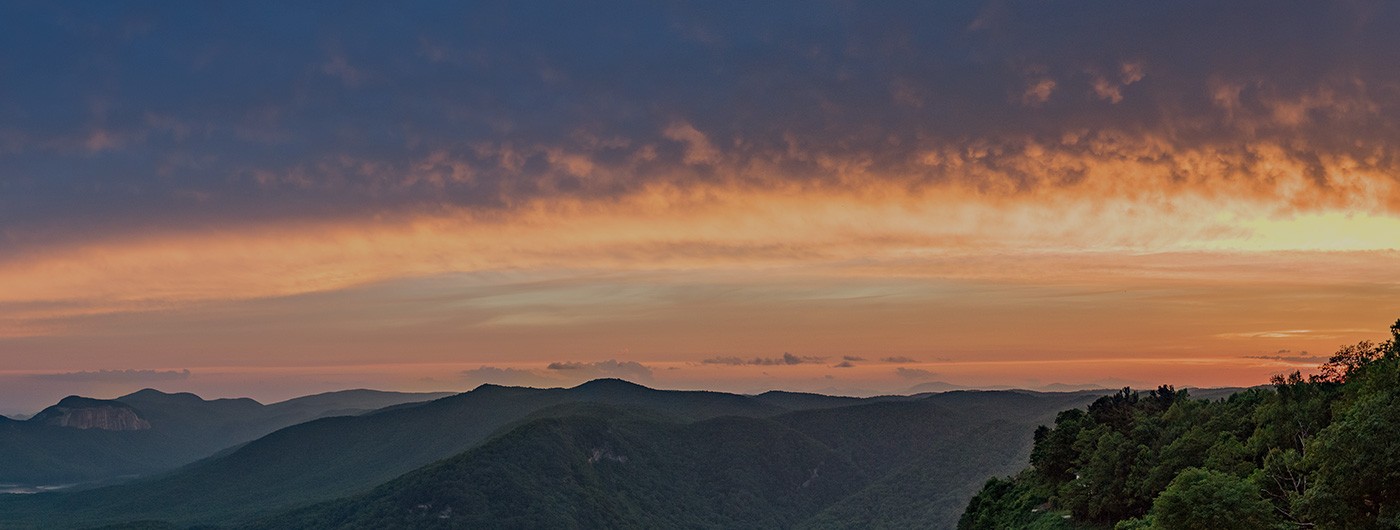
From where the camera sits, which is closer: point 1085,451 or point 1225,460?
point 1225,460

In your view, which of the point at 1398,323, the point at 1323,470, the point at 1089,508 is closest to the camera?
the point at 1323,470

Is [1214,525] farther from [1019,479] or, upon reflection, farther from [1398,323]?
[1019,479]

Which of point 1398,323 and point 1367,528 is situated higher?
point 1398,323

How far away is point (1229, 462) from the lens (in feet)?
315

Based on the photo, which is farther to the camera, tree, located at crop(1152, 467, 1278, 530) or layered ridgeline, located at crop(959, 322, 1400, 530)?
tree, located at crop(1152, 467, 1278, 530)

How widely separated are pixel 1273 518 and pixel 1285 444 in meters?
29.2

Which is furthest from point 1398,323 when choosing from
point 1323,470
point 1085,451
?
point 1085,451

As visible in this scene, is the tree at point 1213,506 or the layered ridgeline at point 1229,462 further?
the tree at point 1213,506

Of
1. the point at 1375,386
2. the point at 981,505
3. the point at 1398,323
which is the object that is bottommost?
the point at 981,505

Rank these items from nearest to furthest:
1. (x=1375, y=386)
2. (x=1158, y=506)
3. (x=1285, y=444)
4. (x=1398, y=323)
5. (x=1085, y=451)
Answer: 1. (x=1158, y=506)
2. (x=1375, y=386)
3. (x=1398, y=323)
4. (x=1285, y=444)
5. (x=1085, y=451)

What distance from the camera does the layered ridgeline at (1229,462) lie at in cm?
6456

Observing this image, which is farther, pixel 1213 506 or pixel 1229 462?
pixel 1229 462

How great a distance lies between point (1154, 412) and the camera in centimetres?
14200

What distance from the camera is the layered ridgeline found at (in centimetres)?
6456
